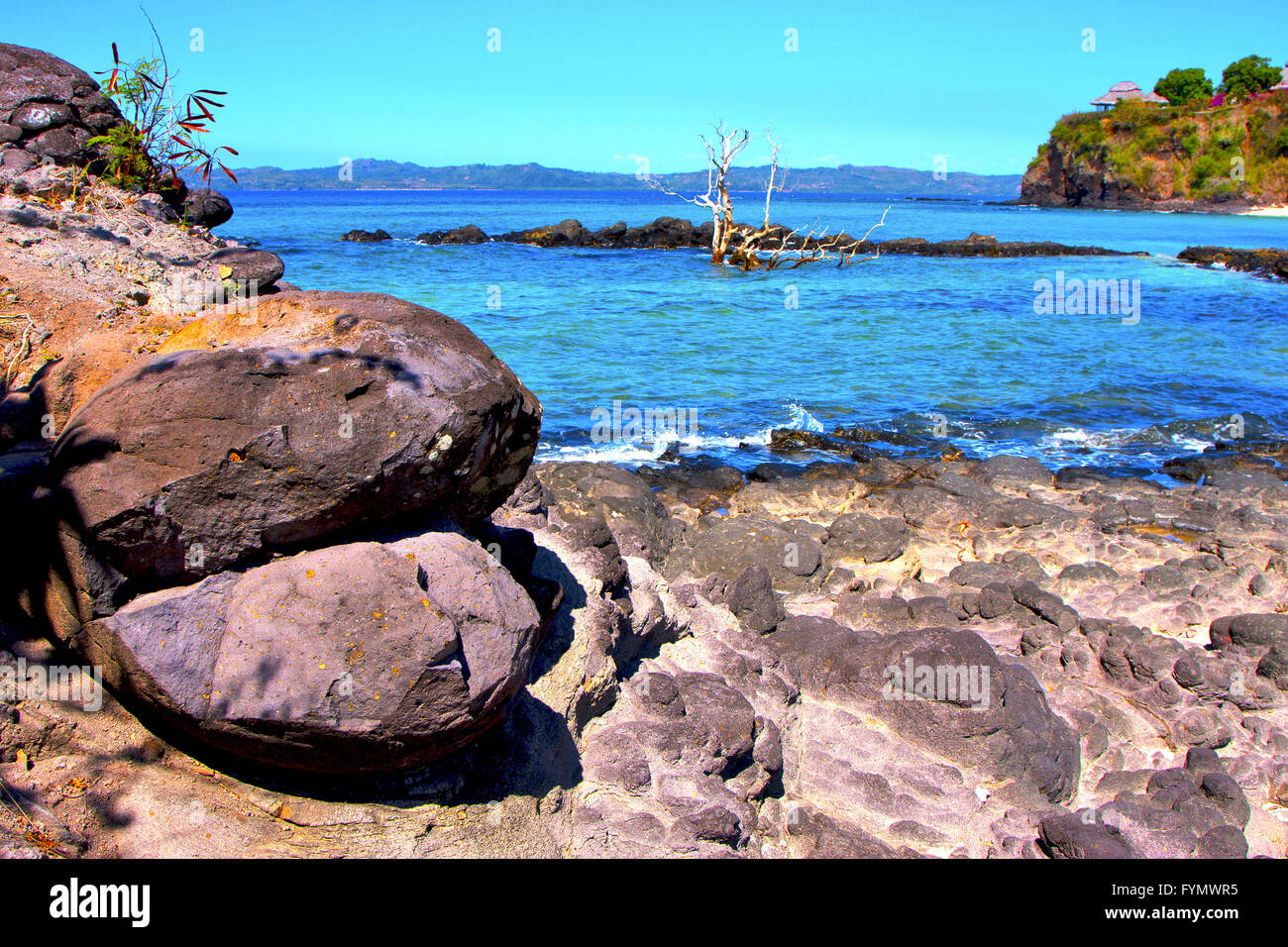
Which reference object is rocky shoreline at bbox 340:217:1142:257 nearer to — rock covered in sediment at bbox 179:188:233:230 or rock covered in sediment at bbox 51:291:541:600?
rock covered in sediment at bbox 179:188:233:230

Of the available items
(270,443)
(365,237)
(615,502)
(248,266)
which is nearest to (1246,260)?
(615,502)

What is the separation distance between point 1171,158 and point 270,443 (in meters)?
106

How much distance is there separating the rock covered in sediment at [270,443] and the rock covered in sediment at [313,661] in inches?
6.8

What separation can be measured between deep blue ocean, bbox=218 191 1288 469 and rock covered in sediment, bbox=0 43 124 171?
636cm

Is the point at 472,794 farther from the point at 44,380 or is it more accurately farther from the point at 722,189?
the point at 722,189

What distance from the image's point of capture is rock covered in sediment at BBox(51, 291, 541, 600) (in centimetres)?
295

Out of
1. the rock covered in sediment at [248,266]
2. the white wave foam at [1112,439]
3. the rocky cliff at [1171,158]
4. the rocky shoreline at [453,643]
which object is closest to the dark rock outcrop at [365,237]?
the white wave foam at [1112,439]

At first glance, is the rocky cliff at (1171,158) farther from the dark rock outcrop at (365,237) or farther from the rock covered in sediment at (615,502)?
the rock covered in sediment at (615,502)

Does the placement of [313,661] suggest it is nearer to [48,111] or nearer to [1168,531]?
[48,111]

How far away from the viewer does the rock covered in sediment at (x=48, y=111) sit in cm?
668

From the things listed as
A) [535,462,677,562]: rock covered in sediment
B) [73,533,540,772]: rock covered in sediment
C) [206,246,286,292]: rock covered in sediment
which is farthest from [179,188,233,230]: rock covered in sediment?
[73,533,540,772]: rock covered in sediment

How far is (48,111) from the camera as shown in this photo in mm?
6840

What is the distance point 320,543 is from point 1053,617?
5723 mm
